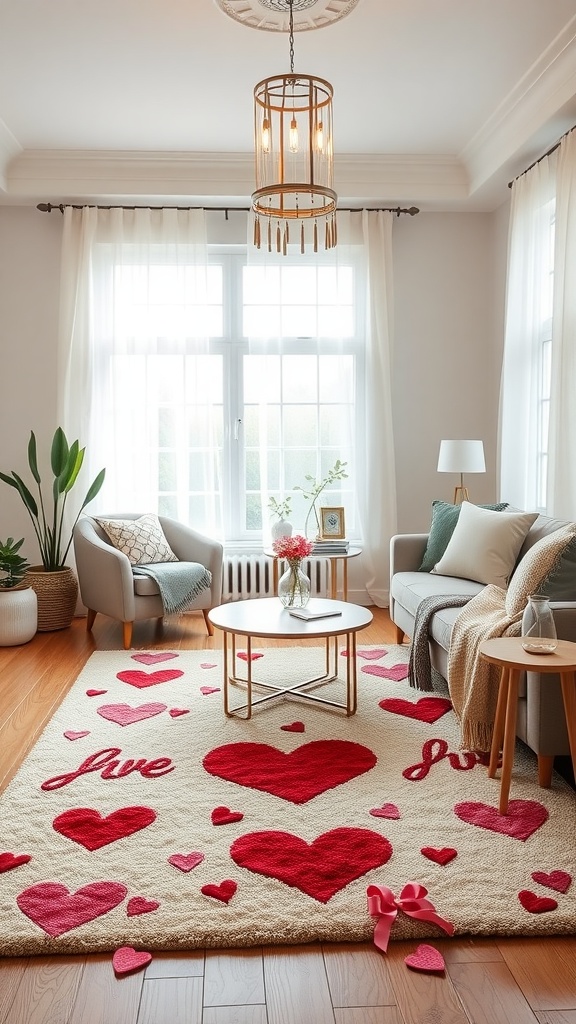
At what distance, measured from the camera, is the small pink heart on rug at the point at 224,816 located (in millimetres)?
2602

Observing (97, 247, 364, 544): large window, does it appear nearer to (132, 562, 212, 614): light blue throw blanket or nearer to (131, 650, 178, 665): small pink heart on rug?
(132, 562, 212, 614): light blue throw blanket

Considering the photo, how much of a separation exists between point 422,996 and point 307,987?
0.82 ft

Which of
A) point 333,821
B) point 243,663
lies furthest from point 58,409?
point 333,821

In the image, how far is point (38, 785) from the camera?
2920 millimetres

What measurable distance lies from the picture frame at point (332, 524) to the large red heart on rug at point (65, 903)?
3550mm

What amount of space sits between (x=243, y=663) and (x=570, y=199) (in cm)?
287

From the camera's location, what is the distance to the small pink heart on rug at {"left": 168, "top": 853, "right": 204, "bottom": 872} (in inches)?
91.7

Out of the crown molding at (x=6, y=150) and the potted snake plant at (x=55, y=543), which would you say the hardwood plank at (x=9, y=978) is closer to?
the potted snake plant at (x=55, y=543)

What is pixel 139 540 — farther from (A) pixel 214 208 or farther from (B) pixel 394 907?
(B) pixel 394 907

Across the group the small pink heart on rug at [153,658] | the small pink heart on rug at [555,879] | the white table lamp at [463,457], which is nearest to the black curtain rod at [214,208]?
the white table lamp at [463,457]

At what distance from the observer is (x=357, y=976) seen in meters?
1.90

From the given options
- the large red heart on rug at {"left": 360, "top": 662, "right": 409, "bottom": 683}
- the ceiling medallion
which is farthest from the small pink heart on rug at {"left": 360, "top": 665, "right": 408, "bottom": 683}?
the ceiling medallion

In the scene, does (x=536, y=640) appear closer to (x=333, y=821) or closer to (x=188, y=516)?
(x=333, y=821)

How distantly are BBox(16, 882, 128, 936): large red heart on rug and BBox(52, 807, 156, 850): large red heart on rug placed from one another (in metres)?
0.24
